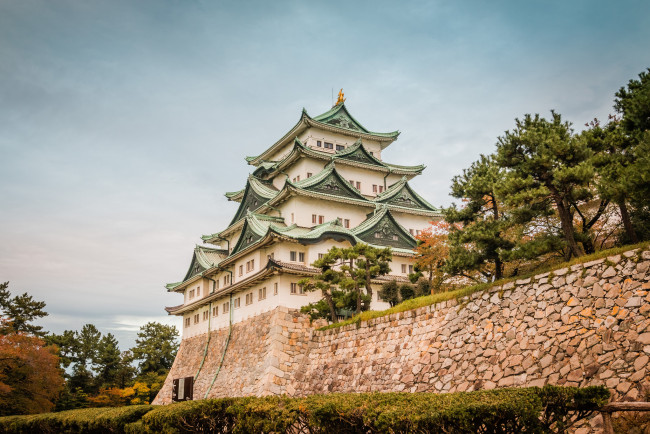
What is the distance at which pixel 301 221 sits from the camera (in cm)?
3481

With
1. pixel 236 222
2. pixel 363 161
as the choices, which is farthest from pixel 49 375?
pixel 363 161

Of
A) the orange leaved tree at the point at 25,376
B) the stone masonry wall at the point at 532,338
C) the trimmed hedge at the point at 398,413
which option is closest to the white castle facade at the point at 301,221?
the stone masonry wall at the point at 532,338

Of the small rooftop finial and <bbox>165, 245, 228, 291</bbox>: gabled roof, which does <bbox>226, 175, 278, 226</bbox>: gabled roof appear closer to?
<bbox>165, 245, 228, 291</bbox>: gabled roof

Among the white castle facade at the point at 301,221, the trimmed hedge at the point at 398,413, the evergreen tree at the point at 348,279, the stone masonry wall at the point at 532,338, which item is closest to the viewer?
the trimmed hedge at the point at 398,413

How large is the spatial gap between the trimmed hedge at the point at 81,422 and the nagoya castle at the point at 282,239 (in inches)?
164

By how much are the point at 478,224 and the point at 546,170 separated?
3.65 meters

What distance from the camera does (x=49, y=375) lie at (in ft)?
105

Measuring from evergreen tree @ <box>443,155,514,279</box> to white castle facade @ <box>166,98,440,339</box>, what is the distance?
11.3 metres

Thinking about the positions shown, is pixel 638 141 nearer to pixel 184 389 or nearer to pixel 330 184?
pixel 184 389

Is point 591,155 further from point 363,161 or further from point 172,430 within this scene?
point 363,161

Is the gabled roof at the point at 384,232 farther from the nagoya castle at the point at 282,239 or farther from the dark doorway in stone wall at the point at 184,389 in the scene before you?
the dark doorway in stone wall at the point at 184,389

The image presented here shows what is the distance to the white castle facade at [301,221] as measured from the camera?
3052 cm

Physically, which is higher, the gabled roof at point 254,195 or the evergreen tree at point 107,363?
the gabled roof at point 254,195

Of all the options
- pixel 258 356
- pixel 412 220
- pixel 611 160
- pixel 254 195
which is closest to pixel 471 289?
pixel 611 160
